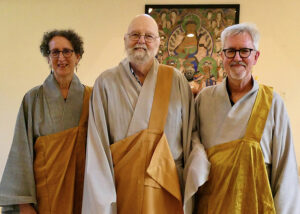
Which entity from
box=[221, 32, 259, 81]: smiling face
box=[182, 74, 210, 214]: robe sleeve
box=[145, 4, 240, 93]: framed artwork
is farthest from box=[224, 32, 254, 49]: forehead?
box=[145, 4, 240, 93]: framed artwork

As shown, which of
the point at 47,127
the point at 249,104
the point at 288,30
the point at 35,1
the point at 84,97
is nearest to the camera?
the point at 249,104

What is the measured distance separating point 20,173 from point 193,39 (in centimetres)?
209

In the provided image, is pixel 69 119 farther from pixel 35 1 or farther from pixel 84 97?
pixel 35 1

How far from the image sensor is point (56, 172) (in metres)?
1.37

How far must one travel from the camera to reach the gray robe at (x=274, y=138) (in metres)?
1.21

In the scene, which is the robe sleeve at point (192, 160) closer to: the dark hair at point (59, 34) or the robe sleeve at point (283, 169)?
the robe sleeve at point (283, 169)

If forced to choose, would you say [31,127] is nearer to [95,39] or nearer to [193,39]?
[95,39]

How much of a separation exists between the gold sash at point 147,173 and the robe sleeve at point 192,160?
6 cm

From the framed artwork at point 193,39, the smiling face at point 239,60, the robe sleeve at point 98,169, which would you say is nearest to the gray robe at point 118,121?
the robe sleeve at point 98,169

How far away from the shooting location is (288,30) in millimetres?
2686

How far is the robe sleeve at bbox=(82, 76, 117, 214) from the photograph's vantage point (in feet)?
3.84

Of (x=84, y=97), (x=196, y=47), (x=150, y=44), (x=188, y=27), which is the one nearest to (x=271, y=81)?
(x=196, y=47)

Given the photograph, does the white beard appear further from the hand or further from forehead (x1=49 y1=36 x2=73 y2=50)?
the hand

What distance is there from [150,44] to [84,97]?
0.48m
